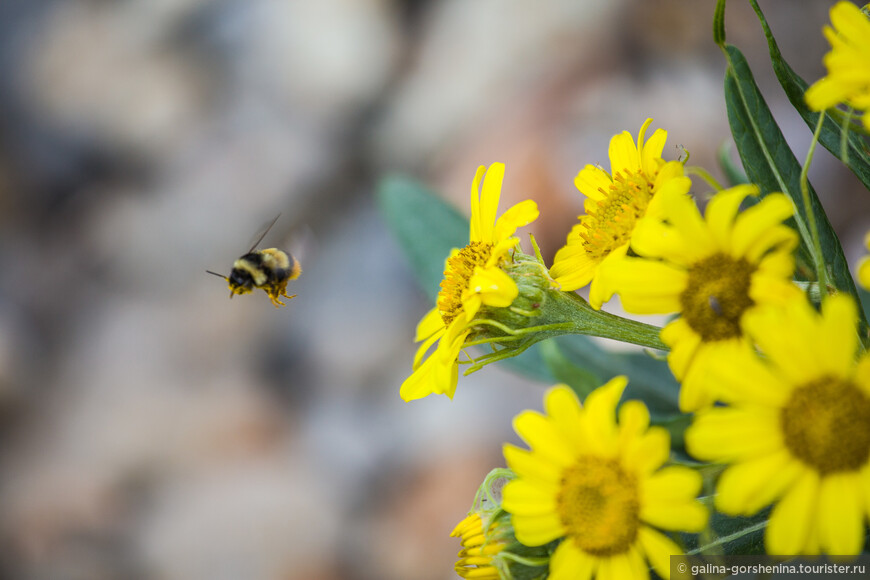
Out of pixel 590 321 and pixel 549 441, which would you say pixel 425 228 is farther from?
pixel 549 441

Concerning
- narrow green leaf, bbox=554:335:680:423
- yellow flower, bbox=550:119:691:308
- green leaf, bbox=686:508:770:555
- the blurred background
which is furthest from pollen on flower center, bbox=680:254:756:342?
the blurred background

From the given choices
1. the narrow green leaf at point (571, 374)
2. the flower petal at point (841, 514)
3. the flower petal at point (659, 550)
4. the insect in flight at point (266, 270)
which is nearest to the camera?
the flower petal at point (841, 514)

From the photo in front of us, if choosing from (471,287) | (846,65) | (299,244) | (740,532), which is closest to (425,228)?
(299,244)

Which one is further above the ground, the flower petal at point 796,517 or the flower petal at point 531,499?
the flower petal at point 531,499

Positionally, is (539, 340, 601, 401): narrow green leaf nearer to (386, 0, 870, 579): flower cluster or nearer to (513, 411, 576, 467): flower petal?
(386, 0, 870, 579): flower cluster

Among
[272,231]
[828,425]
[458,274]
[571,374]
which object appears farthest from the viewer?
[272,231]

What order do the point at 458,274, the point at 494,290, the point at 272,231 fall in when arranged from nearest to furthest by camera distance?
the point at 494,290 < the point at 458,274 < the point at 272,231

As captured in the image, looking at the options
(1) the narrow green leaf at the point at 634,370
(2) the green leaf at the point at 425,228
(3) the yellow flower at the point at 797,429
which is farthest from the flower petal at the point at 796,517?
(2) the green leaf at the point at 425,228

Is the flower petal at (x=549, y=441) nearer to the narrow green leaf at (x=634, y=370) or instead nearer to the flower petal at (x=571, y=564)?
the flower petal at (x=571, y=564)

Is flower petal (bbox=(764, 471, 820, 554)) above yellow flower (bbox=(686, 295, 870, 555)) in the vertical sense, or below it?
below
